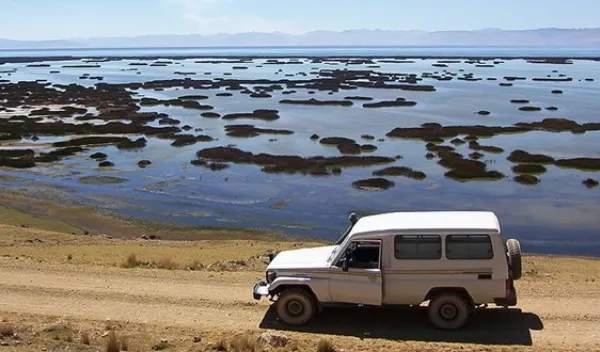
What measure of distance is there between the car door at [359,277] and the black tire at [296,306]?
0.55 m

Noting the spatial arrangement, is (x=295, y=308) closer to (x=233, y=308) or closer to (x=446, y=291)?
(x=233, y=308)

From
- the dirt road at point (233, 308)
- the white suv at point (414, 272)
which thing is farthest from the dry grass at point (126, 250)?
the white suv at point (414, 272)

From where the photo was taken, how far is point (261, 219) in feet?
115

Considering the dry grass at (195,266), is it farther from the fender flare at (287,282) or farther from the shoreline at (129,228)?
the shoreline at (129,228)

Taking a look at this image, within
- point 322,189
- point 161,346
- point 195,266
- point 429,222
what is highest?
point 429,222

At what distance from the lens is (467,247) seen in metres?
13.2

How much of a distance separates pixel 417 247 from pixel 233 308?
4618 millimetres

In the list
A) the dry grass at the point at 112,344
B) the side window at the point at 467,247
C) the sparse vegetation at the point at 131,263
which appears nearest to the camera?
the dry grass at the point at 112,344

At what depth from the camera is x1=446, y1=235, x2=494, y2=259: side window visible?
13102mm

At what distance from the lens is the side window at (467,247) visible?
13.1 m

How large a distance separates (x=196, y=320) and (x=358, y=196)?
84.2ft

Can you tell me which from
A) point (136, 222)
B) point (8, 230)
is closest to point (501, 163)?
point (136, 222)

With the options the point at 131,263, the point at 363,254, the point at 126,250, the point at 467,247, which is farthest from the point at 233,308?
the point at 126,250

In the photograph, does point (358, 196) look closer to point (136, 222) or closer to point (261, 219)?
point (261, 219)
